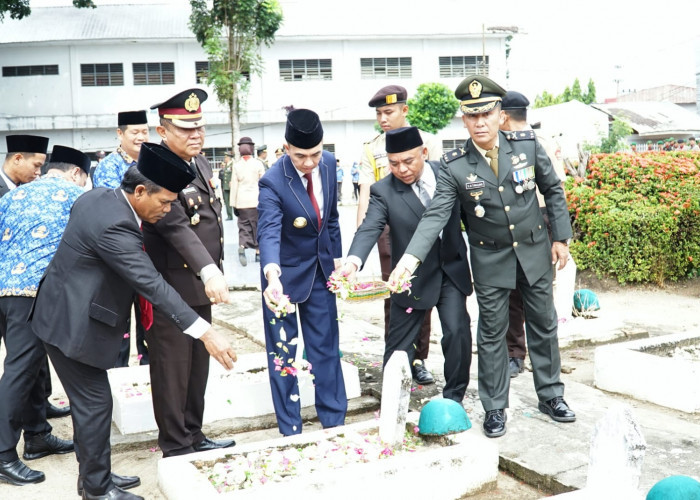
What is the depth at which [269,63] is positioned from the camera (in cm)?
3341

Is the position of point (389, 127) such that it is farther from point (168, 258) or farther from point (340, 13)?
point (340, 13)

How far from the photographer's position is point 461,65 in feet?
115

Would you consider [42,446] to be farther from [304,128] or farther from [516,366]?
[516,366]

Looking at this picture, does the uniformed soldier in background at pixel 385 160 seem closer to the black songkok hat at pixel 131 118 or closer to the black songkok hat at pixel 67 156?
the black songkok hat at pixel 131 118

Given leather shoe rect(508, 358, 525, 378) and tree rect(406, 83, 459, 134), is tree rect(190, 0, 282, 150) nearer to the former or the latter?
tree rect(406, 83, 459, 134)

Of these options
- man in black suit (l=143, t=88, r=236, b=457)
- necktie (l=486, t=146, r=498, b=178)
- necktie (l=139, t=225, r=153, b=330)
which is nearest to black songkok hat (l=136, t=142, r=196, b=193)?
man in black suit (l=143, t=88, r=236, b=457)

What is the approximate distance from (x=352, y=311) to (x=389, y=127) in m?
3.59

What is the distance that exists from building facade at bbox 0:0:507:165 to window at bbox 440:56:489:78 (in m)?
0.05

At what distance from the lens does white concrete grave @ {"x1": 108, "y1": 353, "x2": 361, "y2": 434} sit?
5000 mm

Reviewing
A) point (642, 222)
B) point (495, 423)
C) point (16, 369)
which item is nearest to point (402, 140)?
point (495, 423)

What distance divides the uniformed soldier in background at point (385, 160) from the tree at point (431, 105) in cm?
2622

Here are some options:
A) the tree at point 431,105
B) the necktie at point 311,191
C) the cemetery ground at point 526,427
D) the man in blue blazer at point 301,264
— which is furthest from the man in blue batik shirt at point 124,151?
the tree at point 431,105

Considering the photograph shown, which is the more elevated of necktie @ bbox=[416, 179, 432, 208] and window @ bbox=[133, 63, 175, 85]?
window @ bbox=[133, 63, 175, 85]

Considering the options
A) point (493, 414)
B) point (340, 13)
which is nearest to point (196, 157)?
point (493, 414)
